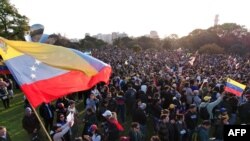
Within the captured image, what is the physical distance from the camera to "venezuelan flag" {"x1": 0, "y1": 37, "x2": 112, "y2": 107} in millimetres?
7613

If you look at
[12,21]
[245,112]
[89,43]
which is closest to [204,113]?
[245,112]

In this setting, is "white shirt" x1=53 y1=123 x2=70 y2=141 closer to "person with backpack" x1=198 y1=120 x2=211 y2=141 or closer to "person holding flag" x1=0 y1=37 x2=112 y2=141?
"person holding flag" x1=0 y1=37 x2=112 y2=141

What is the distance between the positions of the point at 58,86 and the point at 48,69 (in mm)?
461

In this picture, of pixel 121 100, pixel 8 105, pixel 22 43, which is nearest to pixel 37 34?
pixel 8 105

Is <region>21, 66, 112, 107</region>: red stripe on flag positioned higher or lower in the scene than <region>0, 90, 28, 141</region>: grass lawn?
higher

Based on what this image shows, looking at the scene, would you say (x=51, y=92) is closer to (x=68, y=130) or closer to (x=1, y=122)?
(x=68, y=130)

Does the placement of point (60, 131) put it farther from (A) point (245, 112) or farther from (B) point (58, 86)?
(A) point (245, 112)

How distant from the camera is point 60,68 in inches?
328

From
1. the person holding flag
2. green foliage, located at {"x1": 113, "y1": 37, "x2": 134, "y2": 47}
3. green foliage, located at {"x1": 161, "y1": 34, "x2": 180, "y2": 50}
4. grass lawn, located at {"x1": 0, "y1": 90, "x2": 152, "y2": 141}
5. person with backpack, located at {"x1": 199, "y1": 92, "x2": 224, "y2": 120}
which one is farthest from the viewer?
green foliage, located at {"x1": 113, "y1": 37, "x2": 134, "y2": 47}

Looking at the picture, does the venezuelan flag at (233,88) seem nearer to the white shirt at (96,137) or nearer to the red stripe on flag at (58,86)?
the white shirt at (96,137)

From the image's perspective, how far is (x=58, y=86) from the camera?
26.2 ft

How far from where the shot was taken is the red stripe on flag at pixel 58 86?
739 centimetres

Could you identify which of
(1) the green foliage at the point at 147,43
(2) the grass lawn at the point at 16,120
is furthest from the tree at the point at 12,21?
(1) the green foliage at the point at 147,43

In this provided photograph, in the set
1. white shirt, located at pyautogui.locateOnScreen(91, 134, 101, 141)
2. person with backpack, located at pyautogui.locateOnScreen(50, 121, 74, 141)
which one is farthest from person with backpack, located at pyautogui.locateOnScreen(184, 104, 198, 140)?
person with backpack, located at pyautogui.locateOnScreen(50, 121, 74, 141)
